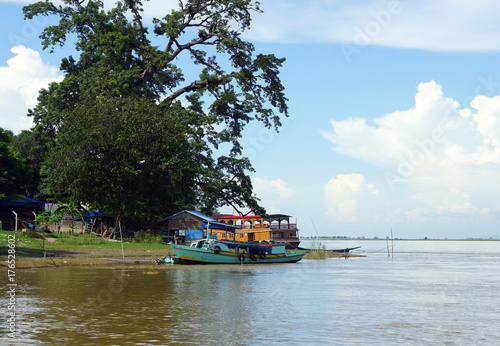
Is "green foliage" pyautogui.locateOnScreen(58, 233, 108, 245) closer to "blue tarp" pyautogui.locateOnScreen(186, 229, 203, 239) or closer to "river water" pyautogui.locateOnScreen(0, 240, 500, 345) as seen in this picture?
"blue tarp" pyautogui.locateOnScreen(186, 229, 203, 239)

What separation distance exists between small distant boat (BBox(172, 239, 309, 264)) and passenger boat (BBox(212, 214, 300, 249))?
3487 mm

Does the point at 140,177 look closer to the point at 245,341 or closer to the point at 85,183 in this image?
the point at 85,183

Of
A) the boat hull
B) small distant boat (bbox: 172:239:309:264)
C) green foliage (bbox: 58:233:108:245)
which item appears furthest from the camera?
green foliage (bbox: 58:233:108:245)

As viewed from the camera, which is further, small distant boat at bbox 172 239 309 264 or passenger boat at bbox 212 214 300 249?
passenger boat at bbox 212 214 300 249

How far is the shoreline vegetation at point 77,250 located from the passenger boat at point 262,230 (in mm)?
5398

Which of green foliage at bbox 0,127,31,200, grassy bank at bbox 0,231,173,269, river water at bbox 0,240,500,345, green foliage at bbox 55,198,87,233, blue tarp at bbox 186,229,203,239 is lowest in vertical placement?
river water at bbox 0,240,500,345

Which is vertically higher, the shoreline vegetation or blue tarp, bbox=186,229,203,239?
blue tarp, bbox=186,229,203,239

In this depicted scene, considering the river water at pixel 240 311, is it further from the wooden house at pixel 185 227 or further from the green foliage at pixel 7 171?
the green foliage at pixel 7 171

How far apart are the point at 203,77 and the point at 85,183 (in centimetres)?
1897

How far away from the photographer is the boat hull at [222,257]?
4009 cm

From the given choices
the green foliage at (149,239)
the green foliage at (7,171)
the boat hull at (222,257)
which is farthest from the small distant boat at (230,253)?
the green foliage at (7,171)

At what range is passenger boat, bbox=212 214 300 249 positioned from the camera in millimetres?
54844

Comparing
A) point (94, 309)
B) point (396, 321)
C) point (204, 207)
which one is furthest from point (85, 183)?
point (396, 321)

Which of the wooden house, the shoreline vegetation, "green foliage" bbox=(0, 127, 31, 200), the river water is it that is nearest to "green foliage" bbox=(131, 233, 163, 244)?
the shoreline vegetation
